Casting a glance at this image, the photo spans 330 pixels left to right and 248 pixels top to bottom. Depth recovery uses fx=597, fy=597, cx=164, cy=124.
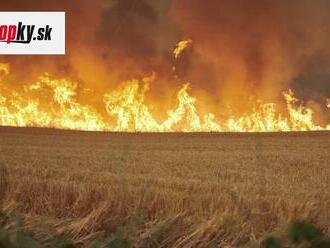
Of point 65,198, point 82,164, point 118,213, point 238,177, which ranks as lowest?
point 118,213

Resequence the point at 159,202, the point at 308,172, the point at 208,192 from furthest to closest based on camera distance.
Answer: the point at 308,172
the point at 208,192
the point at 159,202

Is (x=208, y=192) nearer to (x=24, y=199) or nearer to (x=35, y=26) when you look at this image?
(x=24, y=199)

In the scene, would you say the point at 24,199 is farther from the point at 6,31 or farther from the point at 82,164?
the point at 6,31

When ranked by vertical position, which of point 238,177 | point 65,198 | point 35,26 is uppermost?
point 35,26

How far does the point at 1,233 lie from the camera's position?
2309mm

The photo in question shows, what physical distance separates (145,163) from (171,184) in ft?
21.1

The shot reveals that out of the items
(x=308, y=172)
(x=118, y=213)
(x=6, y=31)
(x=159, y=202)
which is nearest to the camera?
(x=118, y=213)

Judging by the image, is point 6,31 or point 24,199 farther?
point 6,31

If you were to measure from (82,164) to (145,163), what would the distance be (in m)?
1.99

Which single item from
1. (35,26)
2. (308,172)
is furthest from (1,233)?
(35,26)

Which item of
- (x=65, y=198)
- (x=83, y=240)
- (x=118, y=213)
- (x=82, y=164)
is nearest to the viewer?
(x=83, y=240)

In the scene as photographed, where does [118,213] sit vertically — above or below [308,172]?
below

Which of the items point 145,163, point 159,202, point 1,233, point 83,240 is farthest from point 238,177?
point 1,233

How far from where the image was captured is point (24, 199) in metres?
9.98
